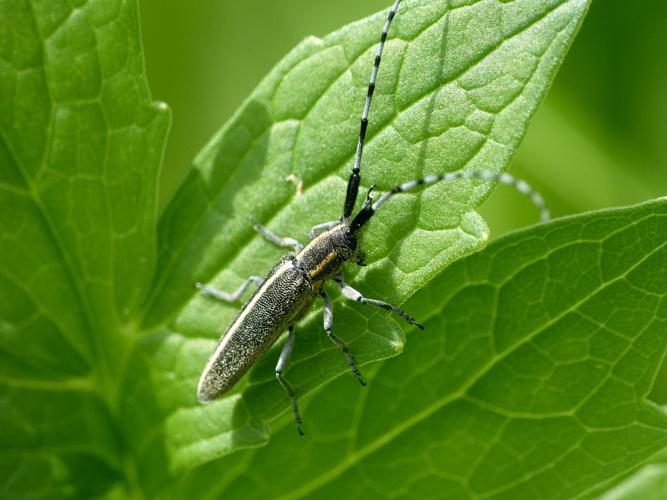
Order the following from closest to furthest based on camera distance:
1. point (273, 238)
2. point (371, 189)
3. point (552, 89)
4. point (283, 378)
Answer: point (371, 189)
point (283, 378)
point (273, 238)
point (552, 89)

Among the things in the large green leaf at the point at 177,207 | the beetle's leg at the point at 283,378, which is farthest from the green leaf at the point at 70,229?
the beetle's leg at the point at 283,378

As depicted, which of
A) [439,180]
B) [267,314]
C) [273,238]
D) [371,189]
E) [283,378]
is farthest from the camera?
[267,314]

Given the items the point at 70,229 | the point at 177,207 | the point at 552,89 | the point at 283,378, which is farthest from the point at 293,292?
the point at 552,89

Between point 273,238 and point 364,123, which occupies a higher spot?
point 364,123

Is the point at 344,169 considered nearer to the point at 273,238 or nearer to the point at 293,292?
the point at 273,238

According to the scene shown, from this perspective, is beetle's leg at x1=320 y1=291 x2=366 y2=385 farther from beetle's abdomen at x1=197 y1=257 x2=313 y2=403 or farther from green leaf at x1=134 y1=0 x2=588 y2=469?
beetle's abdomen at x1=197 y1=257 x2=313 y2=403

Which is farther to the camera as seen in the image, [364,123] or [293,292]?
[293,292]

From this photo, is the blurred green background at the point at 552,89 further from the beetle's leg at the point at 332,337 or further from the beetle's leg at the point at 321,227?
the beetle's leg at the point at 332,337

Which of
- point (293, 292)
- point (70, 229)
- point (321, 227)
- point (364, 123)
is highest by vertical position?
point (364, 123)
